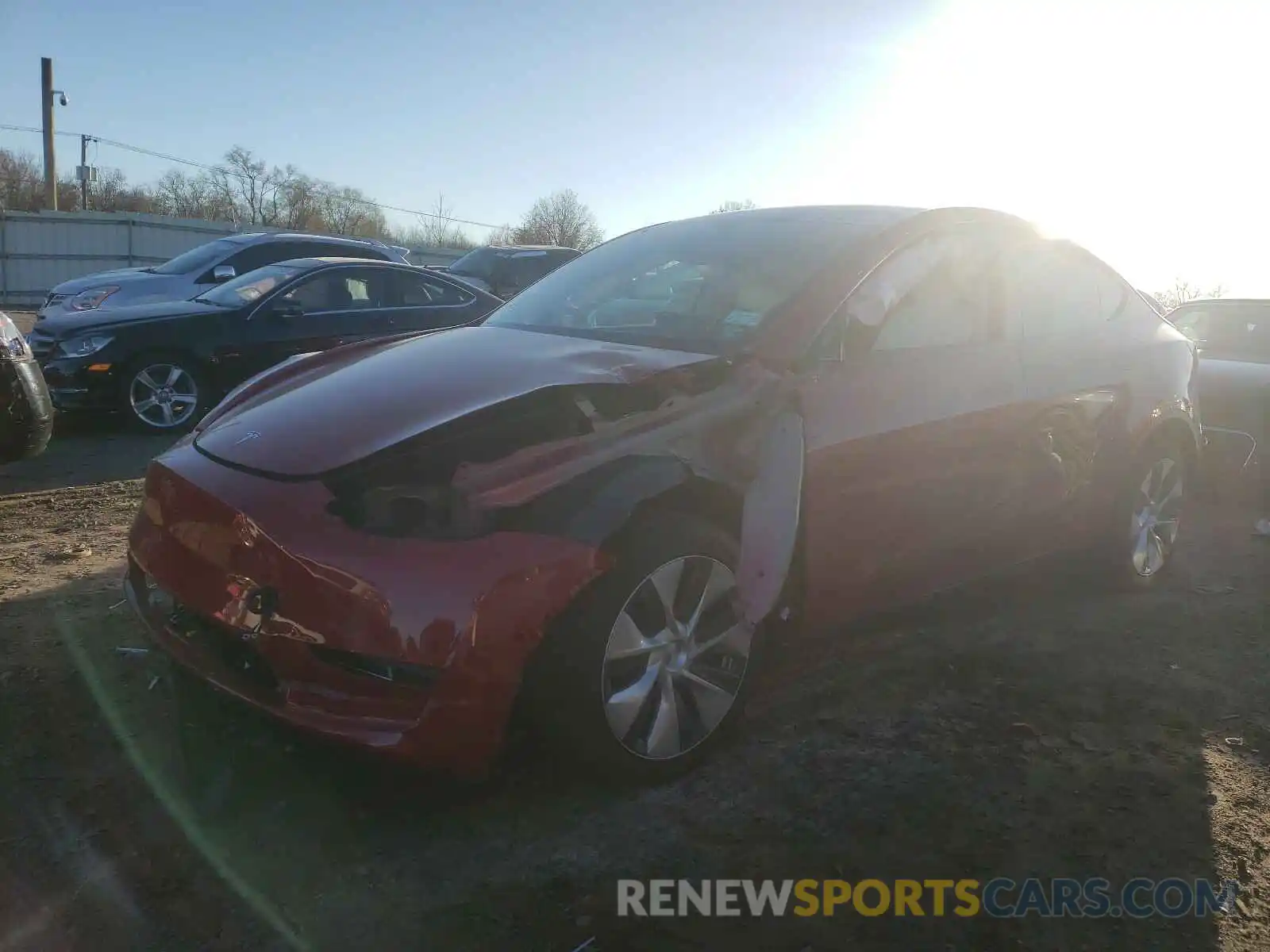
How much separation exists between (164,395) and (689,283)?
18.4ft

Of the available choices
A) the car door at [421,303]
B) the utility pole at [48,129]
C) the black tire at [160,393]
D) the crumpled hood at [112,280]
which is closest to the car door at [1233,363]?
the car door at [421,303]

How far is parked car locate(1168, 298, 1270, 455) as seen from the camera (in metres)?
6.41

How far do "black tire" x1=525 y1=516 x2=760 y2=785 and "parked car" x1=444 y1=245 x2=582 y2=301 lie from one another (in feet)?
33.9

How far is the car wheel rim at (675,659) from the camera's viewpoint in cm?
245

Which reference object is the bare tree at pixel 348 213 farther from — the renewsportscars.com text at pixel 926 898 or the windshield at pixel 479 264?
the renewsportscars.com text at pixel 926 898

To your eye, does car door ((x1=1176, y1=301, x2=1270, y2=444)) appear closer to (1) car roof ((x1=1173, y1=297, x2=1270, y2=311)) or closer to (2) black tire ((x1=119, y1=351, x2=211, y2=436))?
(1) car roof ((x1=1173, y1=297, x2=1270, y2=311))

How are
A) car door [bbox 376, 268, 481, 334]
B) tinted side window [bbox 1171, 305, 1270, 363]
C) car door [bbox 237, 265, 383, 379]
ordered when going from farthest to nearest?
car door [bbox 376, 268, 481, 334], car door [bbox 237, 265, 383, 379], tinted side window [bbox 1171, 305, 1270, 363]

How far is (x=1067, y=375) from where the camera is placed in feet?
12.4

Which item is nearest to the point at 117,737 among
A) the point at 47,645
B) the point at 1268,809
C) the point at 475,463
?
the point at 47,645

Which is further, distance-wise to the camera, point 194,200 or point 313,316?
point 194,200

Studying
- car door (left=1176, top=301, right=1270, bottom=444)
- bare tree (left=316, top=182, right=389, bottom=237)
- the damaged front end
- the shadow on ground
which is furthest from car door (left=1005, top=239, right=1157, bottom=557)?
bare tree (left=316, top=182, right=389, bottom=237)

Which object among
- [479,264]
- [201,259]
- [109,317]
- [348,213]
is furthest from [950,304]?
[348,213]

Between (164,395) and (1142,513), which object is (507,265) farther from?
(1142,513)

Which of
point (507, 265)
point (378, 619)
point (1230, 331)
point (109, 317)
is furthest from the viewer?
point (507, 265)
